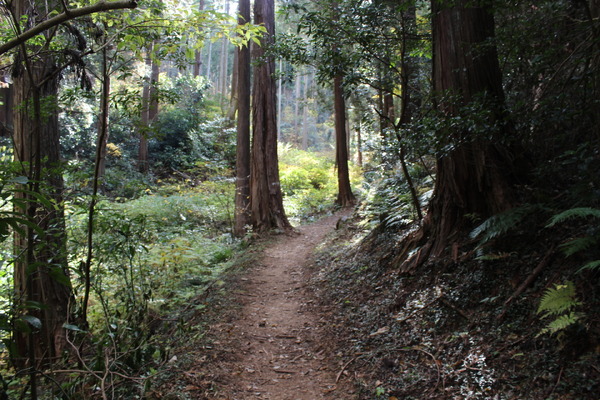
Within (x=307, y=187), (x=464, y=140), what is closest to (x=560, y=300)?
(x=464, y=140)

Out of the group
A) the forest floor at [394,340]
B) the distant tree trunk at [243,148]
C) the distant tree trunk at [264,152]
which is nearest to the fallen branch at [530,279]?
the forest floor at [394,340]

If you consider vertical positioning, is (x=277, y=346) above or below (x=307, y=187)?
below

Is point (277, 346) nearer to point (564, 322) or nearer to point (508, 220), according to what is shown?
point (508, 220)

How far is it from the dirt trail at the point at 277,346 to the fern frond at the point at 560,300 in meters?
1.89

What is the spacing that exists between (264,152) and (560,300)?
33.1ft

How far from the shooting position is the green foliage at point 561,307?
2.75 meters

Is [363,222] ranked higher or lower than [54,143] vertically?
lower

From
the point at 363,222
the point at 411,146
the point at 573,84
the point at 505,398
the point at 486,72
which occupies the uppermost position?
the point at 486,72

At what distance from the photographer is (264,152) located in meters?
12.2

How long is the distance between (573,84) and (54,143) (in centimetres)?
657

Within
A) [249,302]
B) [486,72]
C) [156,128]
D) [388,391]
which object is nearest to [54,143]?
[156,128]

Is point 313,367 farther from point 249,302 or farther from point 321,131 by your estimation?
point 321,131

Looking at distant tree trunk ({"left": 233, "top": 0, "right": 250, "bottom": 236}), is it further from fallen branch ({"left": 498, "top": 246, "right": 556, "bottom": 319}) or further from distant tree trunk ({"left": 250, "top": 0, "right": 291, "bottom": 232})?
fallen branch ({"left": 498, "top": 246, "right": 556, "bottom": 319})

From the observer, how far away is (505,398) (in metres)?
2.80
